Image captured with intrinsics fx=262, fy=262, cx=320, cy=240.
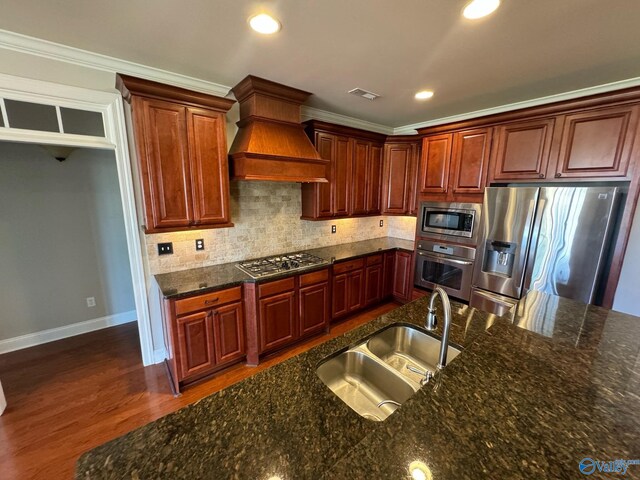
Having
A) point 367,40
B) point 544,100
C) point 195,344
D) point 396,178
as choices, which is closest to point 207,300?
point 195,344

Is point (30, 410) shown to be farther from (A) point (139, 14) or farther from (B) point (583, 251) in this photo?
(B) point (583, 251)

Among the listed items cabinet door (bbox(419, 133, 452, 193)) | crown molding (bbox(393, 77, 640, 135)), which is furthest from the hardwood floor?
crown molding (bbox(393, 77, 640, 135))

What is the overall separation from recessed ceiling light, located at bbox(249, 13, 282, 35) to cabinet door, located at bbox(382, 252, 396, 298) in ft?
9.40

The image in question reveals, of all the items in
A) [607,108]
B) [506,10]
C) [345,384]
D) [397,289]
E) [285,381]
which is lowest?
[397,289]

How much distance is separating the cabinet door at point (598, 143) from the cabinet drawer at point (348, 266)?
2.11 meters

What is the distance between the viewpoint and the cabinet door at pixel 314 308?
2.80 meters

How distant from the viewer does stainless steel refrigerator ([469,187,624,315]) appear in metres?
2.10

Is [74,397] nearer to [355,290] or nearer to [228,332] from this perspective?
[228,332]

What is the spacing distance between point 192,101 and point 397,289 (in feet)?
11.0

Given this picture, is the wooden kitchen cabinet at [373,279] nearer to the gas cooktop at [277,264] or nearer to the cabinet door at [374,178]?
the cabinet door at [374,178]

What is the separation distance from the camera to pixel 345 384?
1256 millimetres

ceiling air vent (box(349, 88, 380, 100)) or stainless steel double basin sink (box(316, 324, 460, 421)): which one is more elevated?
ceiling air vent (box(349, 88, 380, 100))

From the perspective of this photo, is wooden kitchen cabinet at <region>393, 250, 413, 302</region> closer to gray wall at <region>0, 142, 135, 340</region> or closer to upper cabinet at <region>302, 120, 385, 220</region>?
upper cabinet at <region>302, 120, 385, 220</region>

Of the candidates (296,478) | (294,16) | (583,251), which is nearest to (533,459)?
(296,478)
